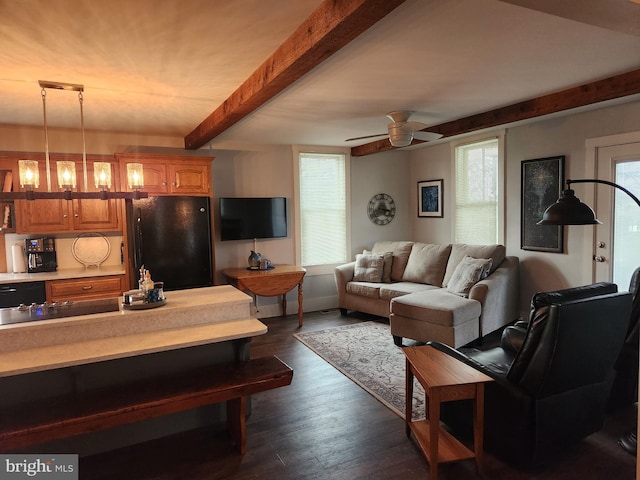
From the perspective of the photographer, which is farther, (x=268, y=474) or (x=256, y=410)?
(x=256, y=410)

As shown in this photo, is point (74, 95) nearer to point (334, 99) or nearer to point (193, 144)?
point (193, 144)

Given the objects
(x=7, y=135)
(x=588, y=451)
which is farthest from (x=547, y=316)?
(x=7, y=135)

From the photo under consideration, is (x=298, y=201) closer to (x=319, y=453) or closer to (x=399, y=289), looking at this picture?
(x=399, y=289)

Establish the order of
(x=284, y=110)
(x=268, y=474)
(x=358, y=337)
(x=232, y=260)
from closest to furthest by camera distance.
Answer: (x=268, y=474), (x=284, y=110), (x=358, y=337), (x=232, y=260)

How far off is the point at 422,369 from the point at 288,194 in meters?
3.69

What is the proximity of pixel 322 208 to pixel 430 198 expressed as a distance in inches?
63.7

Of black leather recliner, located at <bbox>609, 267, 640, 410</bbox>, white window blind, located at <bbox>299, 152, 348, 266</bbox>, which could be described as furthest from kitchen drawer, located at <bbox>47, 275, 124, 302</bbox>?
black leather recliner, located at <bbox>609, 267, 640, 410</bbox>

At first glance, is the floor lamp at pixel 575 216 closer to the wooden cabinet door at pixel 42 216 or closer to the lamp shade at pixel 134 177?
the lamp shade at pixel 134 177

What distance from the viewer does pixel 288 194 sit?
5562mm

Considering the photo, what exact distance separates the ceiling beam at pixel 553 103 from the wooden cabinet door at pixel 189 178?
2657 millimetres

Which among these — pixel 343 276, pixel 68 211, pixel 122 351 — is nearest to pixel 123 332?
pixel 122 351

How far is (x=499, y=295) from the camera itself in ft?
14.1

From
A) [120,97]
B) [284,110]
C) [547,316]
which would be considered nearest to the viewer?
[547,316]

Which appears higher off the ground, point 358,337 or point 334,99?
point 334,99
